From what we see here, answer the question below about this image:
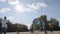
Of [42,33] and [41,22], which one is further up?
[41,22]

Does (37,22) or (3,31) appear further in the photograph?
(37,22)

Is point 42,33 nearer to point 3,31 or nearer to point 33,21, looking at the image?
point 33,21

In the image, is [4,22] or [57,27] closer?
[4,22]

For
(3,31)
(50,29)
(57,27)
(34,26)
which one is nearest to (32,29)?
(34,26)

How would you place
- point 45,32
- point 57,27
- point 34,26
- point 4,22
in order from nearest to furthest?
point 4,22 → point 45,32 → point 34,26 → point 57,27

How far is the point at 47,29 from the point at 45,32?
1545 mm

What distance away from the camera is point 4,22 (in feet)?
44.0

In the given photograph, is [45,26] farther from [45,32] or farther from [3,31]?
[3,31]

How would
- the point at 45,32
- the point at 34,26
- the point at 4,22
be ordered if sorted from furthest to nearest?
the point at 34,26
the point at 45,32
the point at 4,22

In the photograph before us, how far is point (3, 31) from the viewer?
13570 millimetres

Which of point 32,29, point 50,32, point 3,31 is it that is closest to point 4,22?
point 3,31

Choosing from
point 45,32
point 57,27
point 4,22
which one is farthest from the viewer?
point 57,27

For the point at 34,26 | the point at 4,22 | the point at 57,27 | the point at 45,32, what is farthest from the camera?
the point at 57,27

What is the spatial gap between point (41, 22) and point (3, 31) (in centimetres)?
321
